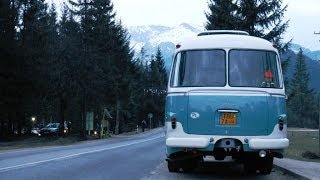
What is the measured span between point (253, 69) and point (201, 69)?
122 centimetres

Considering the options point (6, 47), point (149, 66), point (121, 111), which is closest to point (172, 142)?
point (6, 47)

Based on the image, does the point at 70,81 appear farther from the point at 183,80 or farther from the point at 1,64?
the point at 183,80

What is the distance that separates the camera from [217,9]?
129 ft

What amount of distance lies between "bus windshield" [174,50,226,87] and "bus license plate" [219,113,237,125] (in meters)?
0.75

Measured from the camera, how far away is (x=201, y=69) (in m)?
13.8

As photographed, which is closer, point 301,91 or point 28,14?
point 28,14

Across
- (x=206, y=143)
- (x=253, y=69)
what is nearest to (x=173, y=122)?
(x=206, y=143)

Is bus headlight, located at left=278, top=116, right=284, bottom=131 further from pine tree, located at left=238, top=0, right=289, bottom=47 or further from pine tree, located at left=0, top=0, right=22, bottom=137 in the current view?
pine tree, located at left=0, top=0, right=22, bottom=137

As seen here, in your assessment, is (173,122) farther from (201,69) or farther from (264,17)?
(264,17)

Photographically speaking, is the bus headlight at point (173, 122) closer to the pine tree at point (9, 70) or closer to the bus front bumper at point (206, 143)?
the bus front bumper at point (206, 143)

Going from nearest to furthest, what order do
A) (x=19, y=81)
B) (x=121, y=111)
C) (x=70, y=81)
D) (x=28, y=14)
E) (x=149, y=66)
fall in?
(x=70, y=81) → (x=19, y=81) → (x=28, y=14) → (x=121, y=111) → (x=149, y=66)

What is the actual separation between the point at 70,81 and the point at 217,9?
16.8 m

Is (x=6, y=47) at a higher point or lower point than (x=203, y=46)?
higher

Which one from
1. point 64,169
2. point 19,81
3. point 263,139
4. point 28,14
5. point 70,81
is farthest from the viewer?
point 28,14
